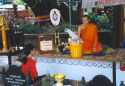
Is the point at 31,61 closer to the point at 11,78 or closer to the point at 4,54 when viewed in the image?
the point at 11,78

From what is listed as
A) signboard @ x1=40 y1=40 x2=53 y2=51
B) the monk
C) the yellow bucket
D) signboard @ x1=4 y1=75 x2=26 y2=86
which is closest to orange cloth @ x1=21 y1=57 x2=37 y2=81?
signboard @ x1=4 y1=75 x2=26 y2=86

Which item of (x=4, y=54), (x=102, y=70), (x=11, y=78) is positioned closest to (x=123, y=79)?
(x=102, y=70)

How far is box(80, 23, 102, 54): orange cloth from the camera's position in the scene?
588 centimetres

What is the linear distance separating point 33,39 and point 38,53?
410 millimetres

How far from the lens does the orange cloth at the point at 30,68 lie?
5824 mm

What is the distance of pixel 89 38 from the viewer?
591 centimetres

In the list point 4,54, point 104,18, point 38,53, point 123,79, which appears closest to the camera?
point 123,79

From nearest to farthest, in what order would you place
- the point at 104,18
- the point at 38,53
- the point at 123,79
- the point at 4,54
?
the point at 123,79, the point at 38,53, the point at 4,54, the point at 104,18

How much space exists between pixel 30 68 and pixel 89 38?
875 millimetres

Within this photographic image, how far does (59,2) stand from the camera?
22.5 feet

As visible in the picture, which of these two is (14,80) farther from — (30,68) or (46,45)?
(46,45)

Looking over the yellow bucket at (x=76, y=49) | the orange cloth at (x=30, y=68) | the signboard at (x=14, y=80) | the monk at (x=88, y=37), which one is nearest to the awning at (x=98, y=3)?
the monk at (x=88, y=37)

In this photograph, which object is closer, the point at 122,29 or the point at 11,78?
the point at 11,78

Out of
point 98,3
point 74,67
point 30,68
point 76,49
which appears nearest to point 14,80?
point 30,68
